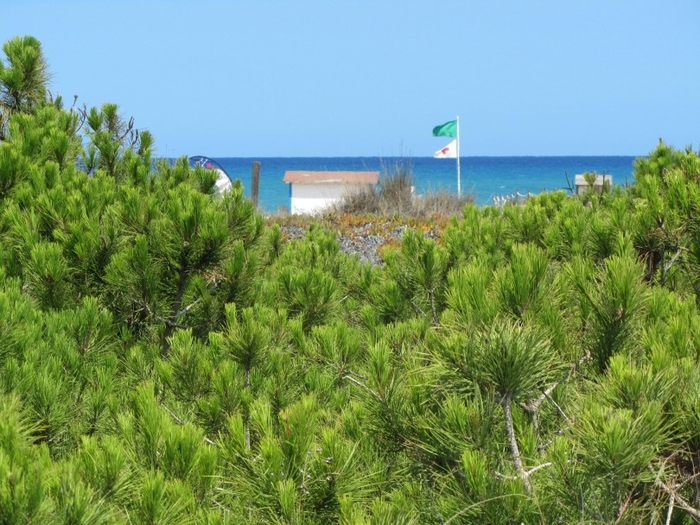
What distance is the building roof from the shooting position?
19266 millimetres

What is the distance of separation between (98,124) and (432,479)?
520 centimetres

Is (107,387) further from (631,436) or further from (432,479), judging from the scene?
(631,436)

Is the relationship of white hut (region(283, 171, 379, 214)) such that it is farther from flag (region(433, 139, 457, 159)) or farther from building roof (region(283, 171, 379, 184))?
flag (region(433, 139, 457, 159))

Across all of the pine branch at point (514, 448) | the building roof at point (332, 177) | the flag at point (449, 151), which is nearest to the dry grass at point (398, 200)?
the building roof at point (332, 177)

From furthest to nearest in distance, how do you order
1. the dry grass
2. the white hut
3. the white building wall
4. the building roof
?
the white building wall < the white hut < the building roof < the dry grass

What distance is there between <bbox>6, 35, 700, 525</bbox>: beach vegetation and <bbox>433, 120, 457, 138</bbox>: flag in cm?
1963

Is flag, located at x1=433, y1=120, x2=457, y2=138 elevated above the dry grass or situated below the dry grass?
above

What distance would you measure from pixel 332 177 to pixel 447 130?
182 inches

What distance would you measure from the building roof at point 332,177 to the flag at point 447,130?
426 cm

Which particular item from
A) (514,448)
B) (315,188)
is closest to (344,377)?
(514,448)

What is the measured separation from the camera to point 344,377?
7.30ft

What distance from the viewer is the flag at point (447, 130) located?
23.6 m

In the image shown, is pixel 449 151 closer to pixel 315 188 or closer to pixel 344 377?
pixel 315 188

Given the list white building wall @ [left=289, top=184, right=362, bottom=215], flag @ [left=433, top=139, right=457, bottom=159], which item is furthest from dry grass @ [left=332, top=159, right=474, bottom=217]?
flag @ [left=433, top=139, right=457, bottom=159]
